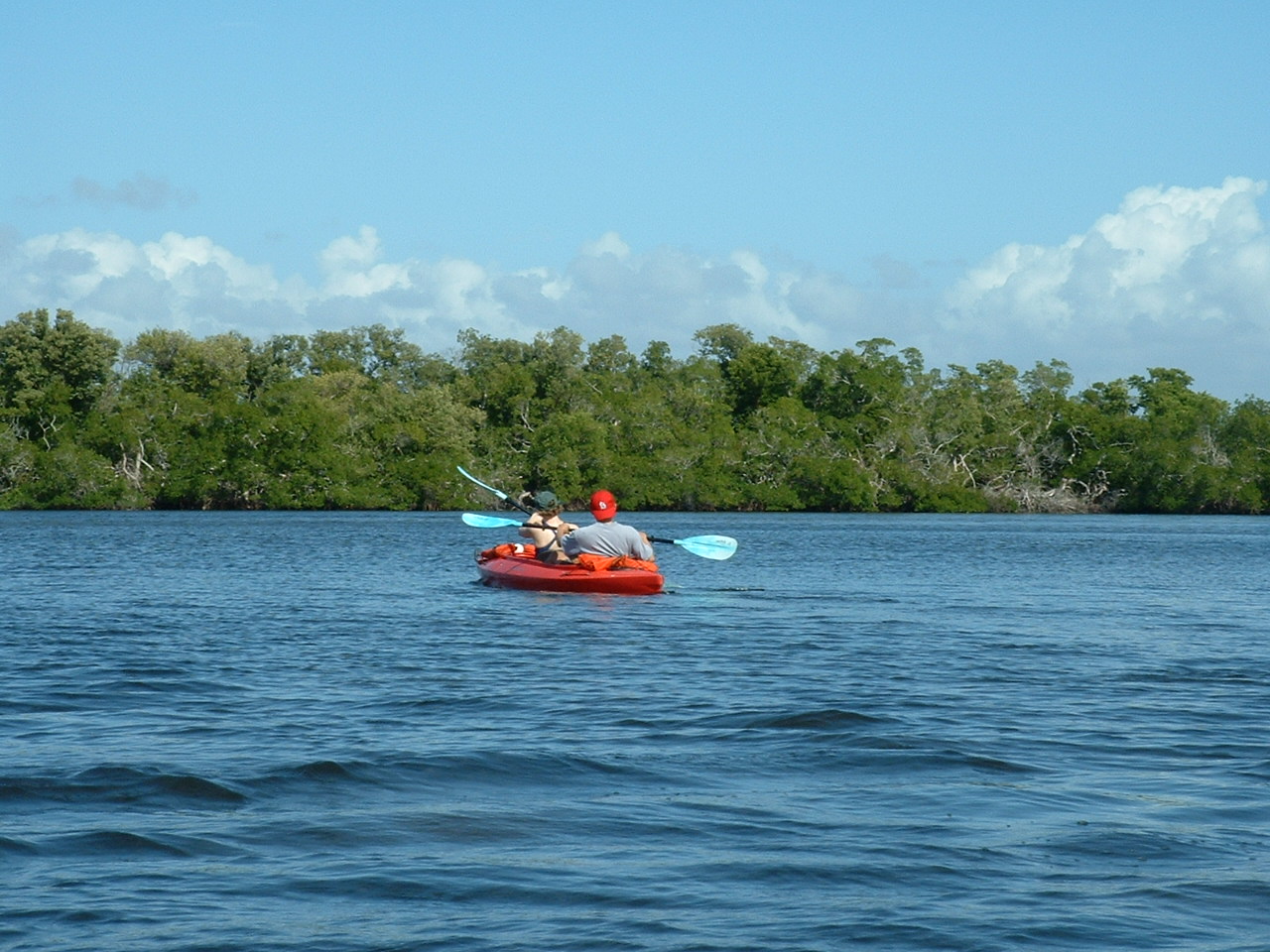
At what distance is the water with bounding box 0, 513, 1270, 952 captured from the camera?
21.3 feet

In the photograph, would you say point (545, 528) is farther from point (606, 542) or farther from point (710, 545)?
point (710, 545)

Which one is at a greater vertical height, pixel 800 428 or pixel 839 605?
pixel 800 428

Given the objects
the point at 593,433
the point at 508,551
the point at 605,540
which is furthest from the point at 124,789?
the point at 593,433

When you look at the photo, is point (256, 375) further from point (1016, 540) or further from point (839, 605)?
point (839, 605)

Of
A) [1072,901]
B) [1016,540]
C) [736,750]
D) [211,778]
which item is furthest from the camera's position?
[1016,540]

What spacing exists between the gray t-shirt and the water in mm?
1299

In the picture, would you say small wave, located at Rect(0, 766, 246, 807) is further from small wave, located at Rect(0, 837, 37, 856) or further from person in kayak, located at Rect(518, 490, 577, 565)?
person in kayak, located at Rect(518, 490, 577, 565)

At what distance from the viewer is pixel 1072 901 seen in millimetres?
6699

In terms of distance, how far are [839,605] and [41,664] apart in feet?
35.4

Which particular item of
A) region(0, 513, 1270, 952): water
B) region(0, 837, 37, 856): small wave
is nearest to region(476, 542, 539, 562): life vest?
region(0, 513, 1270, 952): water

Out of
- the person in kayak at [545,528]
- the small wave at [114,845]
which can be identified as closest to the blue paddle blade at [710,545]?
the person in kayak at [545,528]

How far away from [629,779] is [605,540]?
41.2 ft

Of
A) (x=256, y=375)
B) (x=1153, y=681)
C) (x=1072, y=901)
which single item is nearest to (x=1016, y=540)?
(x=1153, y=681)

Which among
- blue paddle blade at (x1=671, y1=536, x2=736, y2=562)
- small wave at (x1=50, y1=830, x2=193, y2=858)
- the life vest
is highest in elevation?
blue paddle blade at (x1=671, y1=536, x2=736, y2=562)
